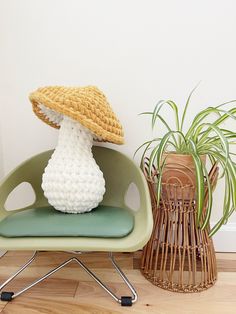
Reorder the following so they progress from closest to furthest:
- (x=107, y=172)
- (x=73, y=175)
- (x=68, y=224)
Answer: (x=68, y=224)
(x=73, y=175)
(x=107, y=172)

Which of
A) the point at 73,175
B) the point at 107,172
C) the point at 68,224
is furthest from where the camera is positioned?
the point at 107,172

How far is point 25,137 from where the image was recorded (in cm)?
161

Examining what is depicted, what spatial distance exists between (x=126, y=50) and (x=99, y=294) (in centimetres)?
125

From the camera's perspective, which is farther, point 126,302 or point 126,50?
point 126,50

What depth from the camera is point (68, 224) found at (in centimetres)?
108

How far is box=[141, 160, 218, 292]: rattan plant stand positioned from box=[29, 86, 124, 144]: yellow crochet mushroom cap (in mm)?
303

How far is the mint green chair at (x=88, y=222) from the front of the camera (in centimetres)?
98

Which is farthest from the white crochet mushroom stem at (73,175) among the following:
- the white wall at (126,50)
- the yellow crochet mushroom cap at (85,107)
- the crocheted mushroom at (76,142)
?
the white wall at (126,50)

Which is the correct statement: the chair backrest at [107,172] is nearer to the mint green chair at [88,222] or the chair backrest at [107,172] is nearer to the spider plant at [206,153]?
the mint green chair at [88,222]

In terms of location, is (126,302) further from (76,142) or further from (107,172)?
(76,142)

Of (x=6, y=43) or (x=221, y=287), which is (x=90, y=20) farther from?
(x=221, y=287)

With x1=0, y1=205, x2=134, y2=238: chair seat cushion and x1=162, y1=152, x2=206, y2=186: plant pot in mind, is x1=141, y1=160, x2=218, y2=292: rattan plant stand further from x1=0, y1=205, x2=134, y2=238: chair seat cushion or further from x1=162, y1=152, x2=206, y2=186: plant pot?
x1=0, y1=205, x2=134, y2=238: chair seat cushion

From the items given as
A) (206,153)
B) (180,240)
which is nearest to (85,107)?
(206,153)

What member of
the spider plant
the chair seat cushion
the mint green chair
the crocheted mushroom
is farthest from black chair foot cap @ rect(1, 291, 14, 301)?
the spider plant
